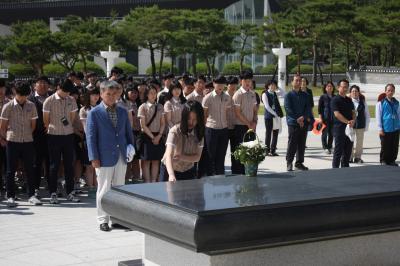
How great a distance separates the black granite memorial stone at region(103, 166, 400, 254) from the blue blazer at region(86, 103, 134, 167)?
192 cm

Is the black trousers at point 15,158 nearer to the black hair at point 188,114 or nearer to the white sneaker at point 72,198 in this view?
the white sneaker at point 72,198

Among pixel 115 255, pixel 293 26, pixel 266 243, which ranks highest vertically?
pixel 293 26

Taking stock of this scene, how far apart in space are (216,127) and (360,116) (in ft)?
14.6

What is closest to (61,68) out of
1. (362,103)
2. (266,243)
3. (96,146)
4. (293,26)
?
(293,26)

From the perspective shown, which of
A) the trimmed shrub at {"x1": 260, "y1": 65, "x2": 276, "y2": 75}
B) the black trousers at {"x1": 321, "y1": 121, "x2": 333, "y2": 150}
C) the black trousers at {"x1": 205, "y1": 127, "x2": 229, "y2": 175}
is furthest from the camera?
the trimmed shrub at {"x1": 260, "y1": 65, "x2": 276, "y2": 75}

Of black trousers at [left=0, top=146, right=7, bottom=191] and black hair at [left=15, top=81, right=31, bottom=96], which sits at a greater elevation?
black hair at [left=15, top=81, right=31, bottom=96]

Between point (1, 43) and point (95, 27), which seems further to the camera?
point (1, 43)

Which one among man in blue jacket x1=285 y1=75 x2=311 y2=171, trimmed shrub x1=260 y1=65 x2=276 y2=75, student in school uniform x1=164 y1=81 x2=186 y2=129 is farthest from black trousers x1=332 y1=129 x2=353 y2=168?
trimmed shrub x1=260 y1=65 x2=276 y2=75

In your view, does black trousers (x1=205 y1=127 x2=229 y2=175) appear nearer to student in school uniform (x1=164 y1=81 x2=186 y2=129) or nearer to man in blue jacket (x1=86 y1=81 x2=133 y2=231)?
student in school uniform (x1=164 y1=81 x2=186 y2=129)

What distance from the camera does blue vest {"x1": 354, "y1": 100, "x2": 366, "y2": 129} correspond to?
1580cm

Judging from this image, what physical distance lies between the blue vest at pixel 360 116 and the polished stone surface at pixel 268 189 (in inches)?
307

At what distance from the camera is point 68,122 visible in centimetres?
1130

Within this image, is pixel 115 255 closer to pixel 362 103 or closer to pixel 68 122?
pixel 68 122

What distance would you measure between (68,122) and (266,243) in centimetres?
613
